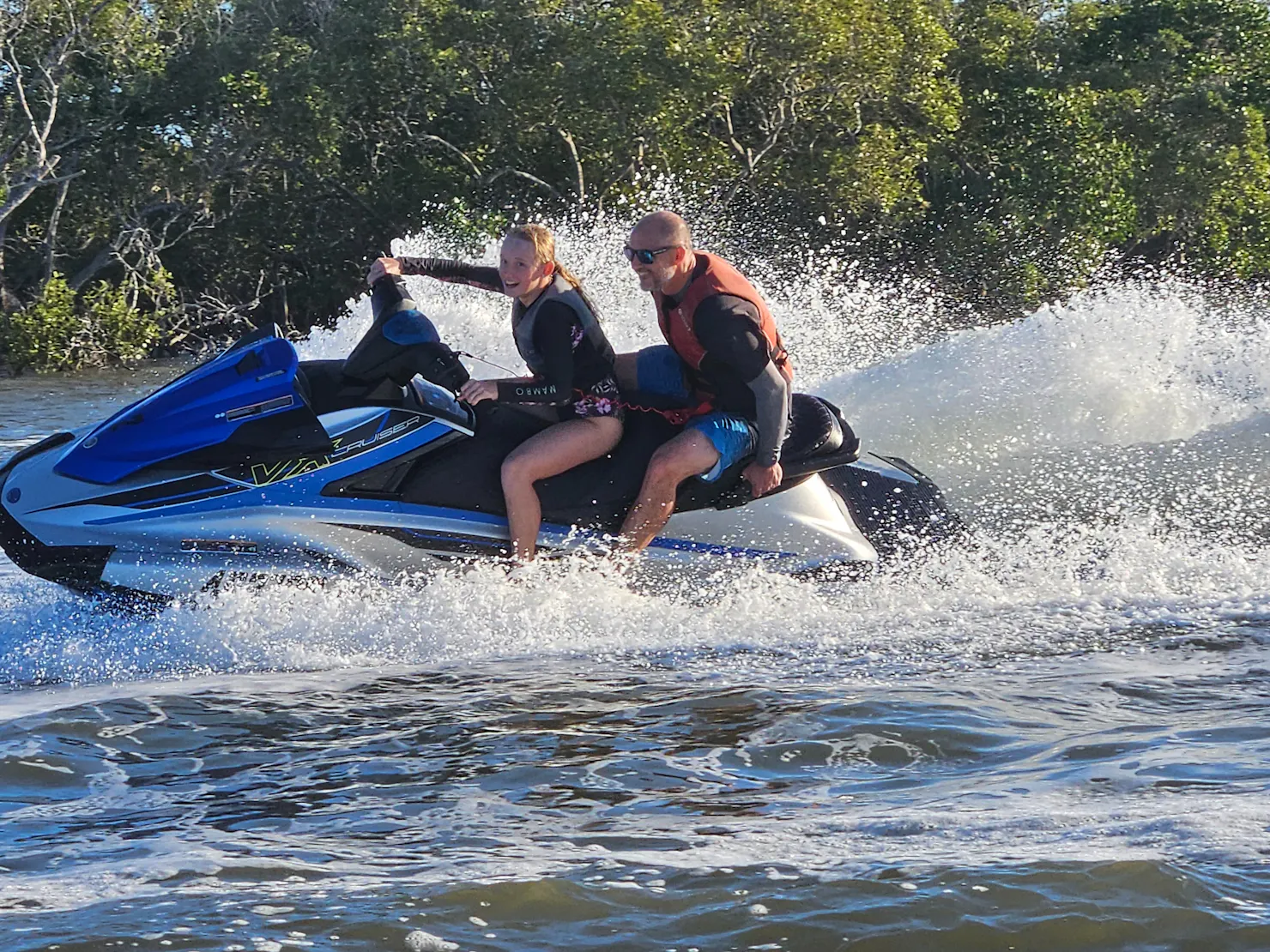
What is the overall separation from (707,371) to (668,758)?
164 centimetres

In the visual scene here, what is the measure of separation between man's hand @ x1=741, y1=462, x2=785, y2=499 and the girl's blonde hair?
26.8 inches

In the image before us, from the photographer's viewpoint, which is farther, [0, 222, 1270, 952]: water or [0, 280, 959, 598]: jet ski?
[0, 280, 959, 598]: jet ski

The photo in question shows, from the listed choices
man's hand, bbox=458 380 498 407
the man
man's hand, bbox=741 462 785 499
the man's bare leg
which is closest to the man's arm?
the man

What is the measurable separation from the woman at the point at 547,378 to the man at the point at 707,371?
8.7 inches

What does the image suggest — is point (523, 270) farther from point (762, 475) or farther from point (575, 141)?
→ point (575, 141)

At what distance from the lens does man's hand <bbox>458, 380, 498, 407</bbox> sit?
4.68 metres

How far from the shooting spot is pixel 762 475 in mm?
5152

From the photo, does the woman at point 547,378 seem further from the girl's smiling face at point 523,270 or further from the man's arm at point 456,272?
the man's arm at point 456,272

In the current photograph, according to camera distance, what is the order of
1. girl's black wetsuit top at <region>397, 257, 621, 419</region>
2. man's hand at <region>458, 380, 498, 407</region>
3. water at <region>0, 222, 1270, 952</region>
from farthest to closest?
girl's black wetsuit top at <region>397, 257, 621, 419</region>, man's hand at <region>458, 380, 498, 407</region>, water at <region>0, 222, 1270, 952</region>

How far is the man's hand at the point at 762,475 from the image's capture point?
5137 millimetres

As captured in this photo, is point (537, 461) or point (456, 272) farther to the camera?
point (456, 272)

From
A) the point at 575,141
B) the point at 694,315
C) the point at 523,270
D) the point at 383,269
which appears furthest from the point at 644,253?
the point at 575,141

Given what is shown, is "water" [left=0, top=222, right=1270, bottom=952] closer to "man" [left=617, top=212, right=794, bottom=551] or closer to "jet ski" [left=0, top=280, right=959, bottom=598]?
"jet ski" [left=0, top=280, right=959, bottom=598]

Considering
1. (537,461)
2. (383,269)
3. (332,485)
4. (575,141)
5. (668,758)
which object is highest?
(575,141)
